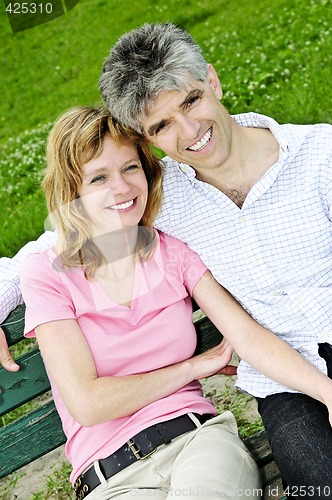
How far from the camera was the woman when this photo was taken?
2.49 m

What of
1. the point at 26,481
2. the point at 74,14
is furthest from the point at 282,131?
the point at 74,14

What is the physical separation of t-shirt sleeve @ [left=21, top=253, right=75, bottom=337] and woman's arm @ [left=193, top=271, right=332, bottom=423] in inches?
18.8

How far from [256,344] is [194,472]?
0.51 metres

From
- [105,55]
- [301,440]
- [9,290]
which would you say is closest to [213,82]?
[9,290]

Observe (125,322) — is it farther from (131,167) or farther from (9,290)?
(131,167)

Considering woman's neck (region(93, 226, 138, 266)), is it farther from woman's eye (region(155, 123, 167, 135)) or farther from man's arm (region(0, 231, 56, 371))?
woman's eye (region(155, 123, 167, 135))

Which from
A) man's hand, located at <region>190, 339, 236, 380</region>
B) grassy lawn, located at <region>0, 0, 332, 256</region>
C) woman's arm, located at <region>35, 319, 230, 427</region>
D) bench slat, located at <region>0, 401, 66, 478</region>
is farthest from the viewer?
grassy lawn, located at <region>0, 0, 332, 256</region>

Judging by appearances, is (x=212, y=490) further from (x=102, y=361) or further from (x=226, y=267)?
(x=226, y=267)

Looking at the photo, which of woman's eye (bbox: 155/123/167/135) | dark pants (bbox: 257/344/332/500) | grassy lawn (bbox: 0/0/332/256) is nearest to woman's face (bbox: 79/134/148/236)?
woman's eye (bbox: 155/123/167/135)

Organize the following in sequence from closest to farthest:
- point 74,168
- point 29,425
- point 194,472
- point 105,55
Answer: point 194,472
point 74,168
point 29,425
point 105,55

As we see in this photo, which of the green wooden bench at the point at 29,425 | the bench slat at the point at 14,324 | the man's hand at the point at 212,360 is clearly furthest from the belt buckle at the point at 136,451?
the bench slat at the point at 14,324

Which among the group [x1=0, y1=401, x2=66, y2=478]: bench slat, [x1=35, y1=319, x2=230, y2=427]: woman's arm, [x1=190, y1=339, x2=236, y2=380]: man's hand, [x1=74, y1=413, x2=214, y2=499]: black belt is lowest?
[x1=0, y1=401, x2=66, y2=478]: bench slat

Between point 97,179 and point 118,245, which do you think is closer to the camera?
point 97,179

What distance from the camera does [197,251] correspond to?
2.75 metres
